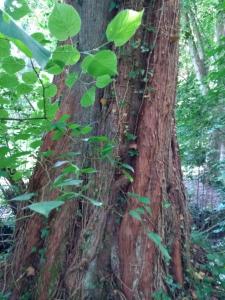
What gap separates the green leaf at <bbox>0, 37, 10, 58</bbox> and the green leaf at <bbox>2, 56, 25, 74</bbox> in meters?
0.02

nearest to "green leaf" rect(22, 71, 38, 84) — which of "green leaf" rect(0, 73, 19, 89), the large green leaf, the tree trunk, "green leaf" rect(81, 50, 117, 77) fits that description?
"green leaf" rect(0, 73, 19, 89)

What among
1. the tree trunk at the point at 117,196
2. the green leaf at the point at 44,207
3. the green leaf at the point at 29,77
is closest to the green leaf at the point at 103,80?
the green leaf at the point at 29,77

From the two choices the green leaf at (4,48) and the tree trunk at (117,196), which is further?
the tree trunk at (117,196)

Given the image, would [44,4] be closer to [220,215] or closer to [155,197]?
[220,215]

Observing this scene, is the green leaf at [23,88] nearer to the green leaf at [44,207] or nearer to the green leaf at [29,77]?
the green leaf at [29,77]

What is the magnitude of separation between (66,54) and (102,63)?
116 mm

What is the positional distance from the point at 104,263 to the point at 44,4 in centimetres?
625

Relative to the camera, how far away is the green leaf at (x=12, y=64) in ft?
3.01

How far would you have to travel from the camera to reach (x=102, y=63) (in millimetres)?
850

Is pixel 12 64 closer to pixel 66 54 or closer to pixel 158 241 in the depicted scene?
pixel 66 54

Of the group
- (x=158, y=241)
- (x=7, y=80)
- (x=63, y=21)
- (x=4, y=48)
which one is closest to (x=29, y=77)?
(x=7, y=80)

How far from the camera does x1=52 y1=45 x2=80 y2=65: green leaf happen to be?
2.96ft

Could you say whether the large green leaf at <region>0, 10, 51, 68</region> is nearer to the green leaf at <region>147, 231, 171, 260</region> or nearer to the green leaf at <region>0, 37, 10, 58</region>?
the green leaf at <region>0, 37, 10, 58</region>

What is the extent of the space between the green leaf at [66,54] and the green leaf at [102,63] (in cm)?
6
